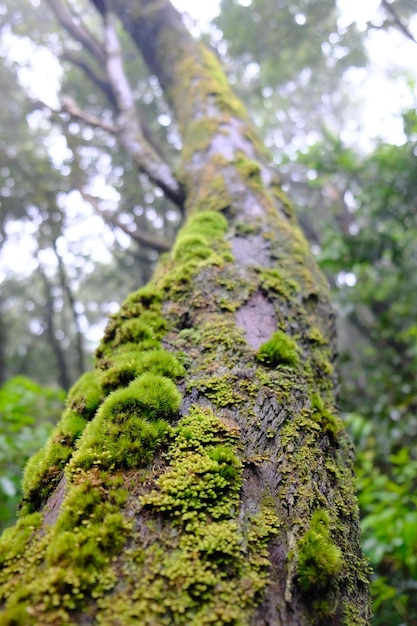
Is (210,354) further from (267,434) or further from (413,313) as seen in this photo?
(413,313)

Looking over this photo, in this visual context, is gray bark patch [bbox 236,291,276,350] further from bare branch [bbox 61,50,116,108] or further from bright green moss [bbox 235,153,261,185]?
bare branch [bbox 61,50,116,108]

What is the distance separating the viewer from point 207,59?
487 centimetres

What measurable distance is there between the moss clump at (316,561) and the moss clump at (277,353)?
27.3 inches

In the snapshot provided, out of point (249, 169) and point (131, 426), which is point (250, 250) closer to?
point (249, 169)

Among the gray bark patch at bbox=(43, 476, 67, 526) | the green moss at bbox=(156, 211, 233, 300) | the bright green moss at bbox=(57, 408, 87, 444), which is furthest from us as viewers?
the green moss at bbox=(156, 211, 233, 300)

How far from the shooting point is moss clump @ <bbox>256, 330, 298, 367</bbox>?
1818mm

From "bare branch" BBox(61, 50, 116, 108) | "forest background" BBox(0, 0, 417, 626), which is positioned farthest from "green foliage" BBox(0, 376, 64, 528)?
"bare branch" BBox(61, 50, 116, 108)

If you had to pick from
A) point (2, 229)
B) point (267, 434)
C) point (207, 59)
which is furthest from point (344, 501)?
point (2, 229)

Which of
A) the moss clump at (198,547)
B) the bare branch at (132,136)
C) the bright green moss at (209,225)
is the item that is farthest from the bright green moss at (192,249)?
the bare branch at (132,136)

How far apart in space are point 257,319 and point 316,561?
3.68ft

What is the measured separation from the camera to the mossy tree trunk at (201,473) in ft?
3.40

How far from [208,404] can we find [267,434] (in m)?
0.24

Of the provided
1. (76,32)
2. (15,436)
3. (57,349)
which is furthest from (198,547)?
(57,349)

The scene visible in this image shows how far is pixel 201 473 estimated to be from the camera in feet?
4.29
